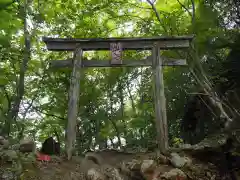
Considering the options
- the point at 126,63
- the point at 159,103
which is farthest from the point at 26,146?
the point at 159,103

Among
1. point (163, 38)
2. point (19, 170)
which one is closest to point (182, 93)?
point (163, 38)

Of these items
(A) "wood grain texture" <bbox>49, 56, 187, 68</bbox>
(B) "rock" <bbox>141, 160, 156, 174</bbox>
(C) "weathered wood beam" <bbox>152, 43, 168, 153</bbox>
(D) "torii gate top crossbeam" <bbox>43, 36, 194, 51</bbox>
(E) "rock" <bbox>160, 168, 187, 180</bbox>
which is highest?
(D) "torii gate top crossbeam" <bbox>43, 36, 194, 51</bbox>

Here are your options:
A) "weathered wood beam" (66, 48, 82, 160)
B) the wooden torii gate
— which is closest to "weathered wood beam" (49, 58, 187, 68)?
the wooden torii gate

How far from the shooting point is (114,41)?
25.1 feet

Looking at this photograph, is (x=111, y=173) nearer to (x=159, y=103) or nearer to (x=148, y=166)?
(x=148, y=166)

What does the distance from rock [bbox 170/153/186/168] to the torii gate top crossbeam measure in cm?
335

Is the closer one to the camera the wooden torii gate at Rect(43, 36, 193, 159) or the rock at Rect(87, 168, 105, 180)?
the rock at Rect(87, 168, 105, 180)

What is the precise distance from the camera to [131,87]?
14.3 m

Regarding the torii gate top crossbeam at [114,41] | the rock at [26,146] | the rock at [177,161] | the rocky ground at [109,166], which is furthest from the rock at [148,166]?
the torii gate top crossbeam at [114,41]

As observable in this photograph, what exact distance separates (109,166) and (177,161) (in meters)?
1.70

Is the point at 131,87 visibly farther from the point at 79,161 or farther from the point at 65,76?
the point at 79,161

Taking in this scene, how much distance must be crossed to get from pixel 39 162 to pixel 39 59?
7157mm

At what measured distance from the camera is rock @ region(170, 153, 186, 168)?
5.91 metres

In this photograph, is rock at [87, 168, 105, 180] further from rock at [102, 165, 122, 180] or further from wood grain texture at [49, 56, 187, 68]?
wood grain texture at [49, 56, 187, 68]
